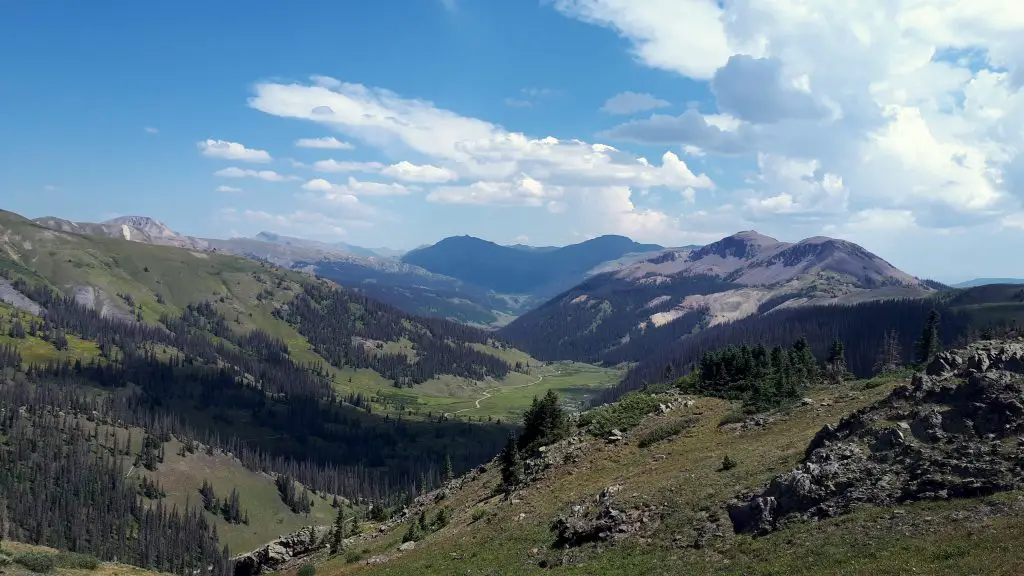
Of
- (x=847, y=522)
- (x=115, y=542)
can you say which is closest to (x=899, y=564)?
(x=847, y=522)

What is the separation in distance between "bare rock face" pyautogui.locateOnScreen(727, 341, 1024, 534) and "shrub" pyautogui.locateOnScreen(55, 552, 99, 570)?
73486 mm

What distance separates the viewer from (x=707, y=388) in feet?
284

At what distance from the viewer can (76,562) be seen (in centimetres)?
6681

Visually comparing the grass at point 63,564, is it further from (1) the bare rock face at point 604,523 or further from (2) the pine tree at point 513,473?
(1) the bare rock face at point 604,523

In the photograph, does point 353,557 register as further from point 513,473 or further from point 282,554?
point 282,554

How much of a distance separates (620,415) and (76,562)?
6916 cm

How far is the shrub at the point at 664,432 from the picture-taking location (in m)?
66.4

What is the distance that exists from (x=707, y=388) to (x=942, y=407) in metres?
49.6

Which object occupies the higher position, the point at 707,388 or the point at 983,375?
the point at 983,375

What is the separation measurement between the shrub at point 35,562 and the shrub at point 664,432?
2632 inches

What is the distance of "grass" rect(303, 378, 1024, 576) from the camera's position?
27.2m

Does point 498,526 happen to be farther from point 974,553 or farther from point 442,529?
point 974,553

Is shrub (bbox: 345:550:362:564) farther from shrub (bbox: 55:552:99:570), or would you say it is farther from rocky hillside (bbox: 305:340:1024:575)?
shrub (bbox: 55:552:99:570)

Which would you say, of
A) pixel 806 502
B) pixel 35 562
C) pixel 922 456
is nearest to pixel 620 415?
pixel 806 502
